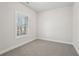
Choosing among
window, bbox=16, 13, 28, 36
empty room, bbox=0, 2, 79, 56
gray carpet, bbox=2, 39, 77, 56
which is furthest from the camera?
window, bbox=16, 13, 28, 36

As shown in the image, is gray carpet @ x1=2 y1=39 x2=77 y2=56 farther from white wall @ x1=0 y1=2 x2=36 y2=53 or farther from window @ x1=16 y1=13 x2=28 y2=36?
window @ x1=16 y1=13 x2=28 y2=36

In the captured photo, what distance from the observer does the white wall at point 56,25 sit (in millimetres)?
4562

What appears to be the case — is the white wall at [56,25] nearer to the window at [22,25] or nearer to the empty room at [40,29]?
the empty room at [40,29]

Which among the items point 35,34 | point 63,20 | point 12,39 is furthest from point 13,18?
point 63,20

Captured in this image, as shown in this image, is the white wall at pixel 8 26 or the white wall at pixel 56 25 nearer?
the white wall at pixel 8 26

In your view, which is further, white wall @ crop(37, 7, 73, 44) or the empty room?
white wall @ crop(37, 7, 73, 44)

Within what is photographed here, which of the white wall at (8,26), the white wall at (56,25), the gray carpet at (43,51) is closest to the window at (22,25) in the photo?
the white wall at (8,26)

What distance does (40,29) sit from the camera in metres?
5.97

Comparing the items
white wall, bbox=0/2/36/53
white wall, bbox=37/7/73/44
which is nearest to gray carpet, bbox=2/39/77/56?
white wall, bbox=0/2/36/53

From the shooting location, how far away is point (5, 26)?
9.91ft

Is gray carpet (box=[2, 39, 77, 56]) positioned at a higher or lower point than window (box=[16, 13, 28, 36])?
lower

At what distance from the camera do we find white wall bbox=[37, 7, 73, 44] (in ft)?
15.0

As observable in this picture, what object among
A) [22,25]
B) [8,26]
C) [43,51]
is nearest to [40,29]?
[22,25]

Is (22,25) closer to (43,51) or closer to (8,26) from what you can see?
(8,26)
